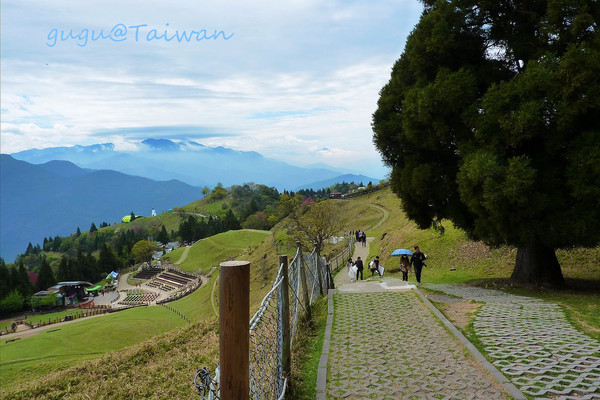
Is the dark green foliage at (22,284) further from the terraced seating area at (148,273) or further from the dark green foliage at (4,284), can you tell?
the terraced seating area at (148,273)

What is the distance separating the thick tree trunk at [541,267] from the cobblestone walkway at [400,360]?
617cm

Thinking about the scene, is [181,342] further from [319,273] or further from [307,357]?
[307,357]

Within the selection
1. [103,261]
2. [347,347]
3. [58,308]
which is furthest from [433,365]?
[103,261]

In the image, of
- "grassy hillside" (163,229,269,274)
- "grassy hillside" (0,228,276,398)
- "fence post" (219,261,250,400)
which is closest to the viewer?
"fence post" (219,261,250,400)

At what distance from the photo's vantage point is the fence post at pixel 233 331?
10.0 ft

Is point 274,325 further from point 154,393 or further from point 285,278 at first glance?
point 154,393

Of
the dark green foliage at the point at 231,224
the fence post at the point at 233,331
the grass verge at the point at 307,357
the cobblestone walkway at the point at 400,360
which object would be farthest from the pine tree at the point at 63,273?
the fence post at the point at 233,331

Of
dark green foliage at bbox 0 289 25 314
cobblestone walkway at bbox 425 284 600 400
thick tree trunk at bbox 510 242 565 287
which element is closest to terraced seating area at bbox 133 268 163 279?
dark green foliage at bbox 0 289 25 314

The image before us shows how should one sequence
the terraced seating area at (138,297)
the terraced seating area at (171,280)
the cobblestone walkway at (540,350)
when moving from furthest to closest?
the terraced seating area at (171,280) → the terraced seating area at (138,297) → the cobblestone walkway at (540,350)

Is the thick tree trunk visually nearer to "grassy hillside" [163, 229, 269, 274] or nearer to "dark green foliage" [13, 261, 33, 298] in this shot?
"grassy hillside" [163, 229, 269, 274]

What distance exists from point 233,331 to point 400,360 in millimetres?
4145

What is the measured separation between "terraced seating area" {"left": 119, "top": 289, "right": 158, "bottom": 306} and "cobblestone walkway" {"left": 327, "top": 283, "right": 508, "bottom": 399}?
60.7 metres

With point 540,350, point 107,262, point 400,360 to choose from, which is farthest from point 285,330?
point 107,262

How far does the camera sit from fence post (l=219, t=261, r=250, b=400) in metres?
3.05
